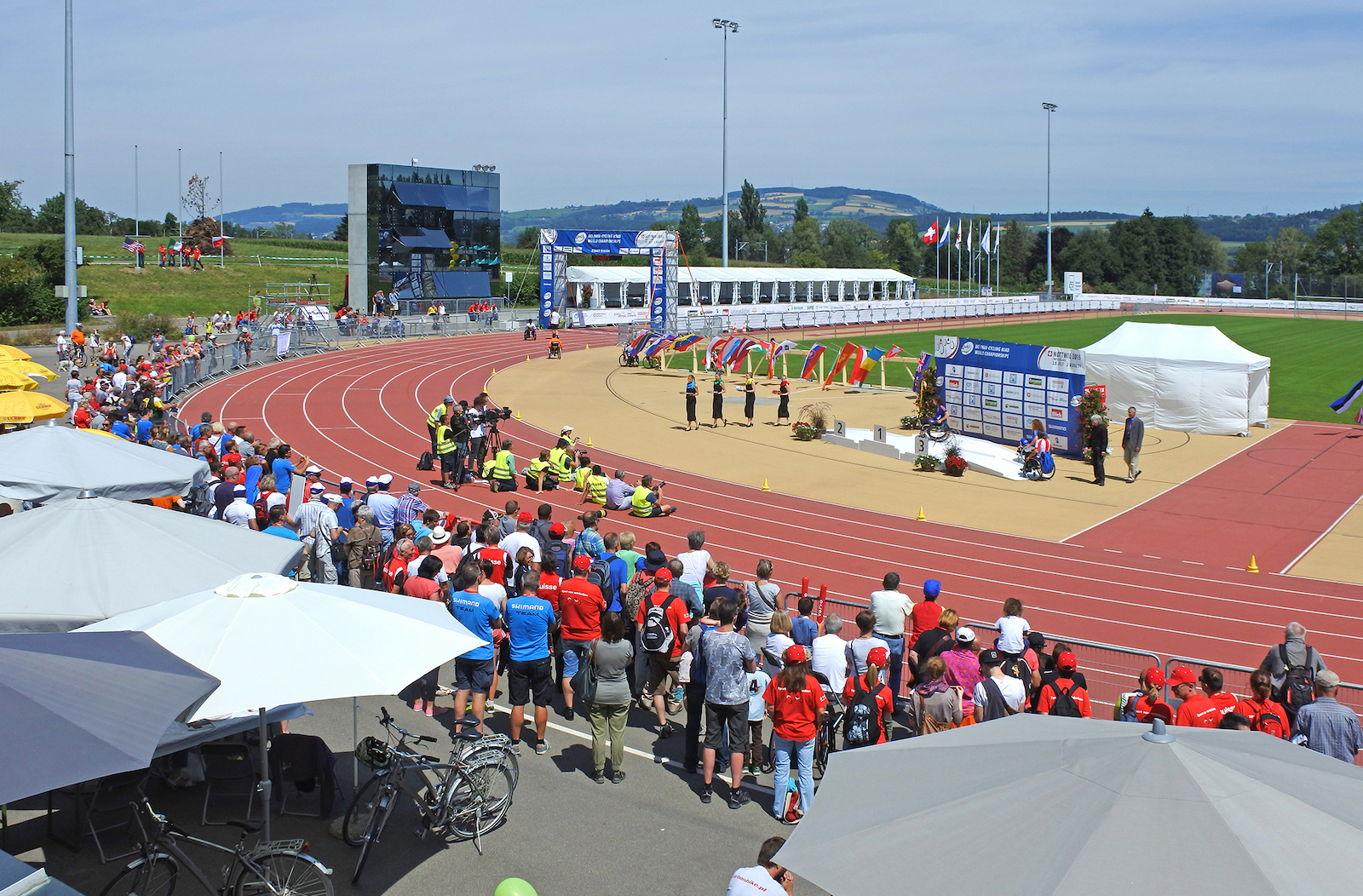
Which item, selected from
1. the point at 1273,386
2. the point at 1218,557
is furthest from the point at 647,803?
the point at 1273,386

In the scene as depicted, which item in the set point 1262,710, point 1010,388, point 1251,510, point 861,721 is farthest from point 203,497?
point 1010,388

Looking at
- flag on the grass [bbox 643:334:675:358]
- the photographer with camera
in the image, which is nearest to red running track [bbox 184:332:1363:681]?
the photographer with camera

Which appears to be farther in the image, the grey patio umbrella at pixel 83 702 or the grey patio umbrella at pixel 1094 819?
the grey patio umbrella at pixel 83 702

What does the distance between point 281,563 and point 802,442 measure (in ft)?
64.7

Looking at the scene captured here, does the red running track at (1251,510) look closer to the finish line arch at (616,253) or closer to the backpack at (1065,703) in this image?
the backpack at (1065,703)

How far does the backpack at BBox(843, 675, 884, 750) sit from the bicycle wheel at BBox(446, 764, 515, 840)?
2.53m

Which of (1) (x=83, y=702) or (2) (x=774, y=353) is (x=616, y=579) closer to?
(1) (x=83, y=702)

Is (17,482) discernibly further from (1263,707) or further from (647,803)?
(1263,707)

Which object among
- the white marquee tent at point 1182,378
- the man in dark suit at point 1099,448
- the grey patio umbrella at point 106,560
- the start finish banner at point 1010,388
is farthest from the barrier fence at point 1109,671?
the white marquee tent at point 1182,378

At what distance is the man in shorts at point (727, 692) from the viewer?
8750mm

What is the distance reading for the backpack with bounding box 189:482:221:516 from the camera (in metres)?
17.0

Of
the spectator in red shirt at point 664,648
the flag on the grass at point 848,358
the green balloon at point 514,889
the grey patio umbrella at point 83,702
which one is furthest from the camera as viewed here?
the flag on the grass at point 848,358

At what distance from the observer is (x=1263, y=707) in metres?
8.75

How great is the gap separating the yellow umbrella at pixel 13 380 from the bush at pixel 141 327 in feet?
92.7
